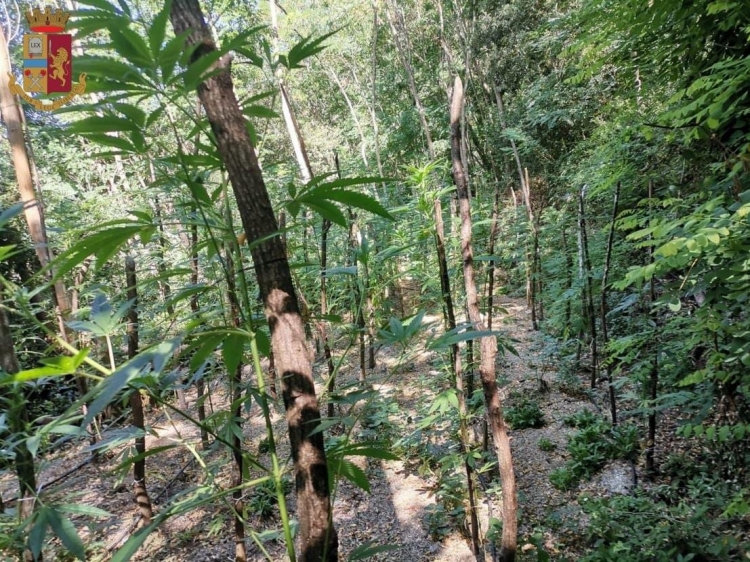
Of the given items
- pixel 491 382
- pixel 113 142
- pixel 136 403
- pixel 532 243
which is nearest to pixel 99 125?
pixel 113 142

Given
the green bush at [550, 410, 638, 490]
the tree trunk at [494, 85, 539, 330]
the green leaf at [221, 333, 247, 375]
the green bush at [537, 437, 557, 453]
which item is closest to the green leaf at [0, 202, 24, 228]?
the green leaf at [221, 333, 247, 375]

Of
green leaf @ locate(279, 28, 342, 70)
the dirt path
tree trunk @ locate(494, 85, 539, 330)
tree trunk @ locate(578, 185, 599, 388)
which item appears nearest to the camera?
green leaf @ locate(279, 28, 342, 70)

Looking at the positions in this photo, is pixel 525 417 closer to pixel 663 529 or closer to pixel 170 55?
pixel 663 529

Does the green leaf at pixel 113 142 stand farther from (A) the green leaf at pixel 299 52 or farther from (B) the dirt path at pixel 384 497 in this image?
(B) the dirt path at pixel 384 497

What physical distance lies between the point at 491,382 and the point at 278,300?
1.73 meters

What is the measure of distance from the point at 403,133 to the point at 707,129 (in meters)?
11.6

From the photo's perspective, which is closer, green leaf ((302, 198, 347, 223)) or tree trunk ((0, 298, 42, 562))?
green leaf ((302, 198, 347, 223))

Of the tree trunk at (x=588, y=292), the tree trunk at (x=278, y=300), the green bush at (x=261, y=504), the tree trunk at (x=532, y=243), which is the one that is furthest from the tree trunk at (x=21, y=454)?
the tree trunk at (x=532, y=243)

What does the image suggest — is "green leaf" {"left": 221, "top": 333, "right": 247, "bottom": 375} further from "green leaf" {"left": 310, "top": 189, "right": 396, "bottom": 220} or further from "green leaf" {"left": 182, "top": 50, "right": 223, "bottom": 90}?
"green leaf" {"left": 182, "top": 50, "right": 223, "bottom": 90}

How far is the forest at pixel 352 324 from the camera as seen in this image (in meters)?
0.73

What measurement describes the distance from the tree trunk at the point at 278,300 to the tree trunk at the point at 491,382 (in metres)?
1.54

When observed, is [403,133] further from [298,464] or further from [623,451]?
[298,464]

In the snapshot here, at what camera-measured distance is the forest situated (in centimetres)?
73

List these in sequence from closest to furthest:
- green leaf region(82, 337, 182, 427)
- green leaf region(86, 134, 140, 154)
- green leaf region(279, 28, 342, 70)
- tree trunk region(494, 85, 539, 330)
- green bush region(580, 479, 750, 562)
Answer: green leaf region(82, 337, 182, 427) → green leaf region(86, 134, 140, 154) → green leaf region(279, 28, 342, 70) → green bush region(580, 479, 750, 562) → tree trunk region(494, 85, 539, 330)
